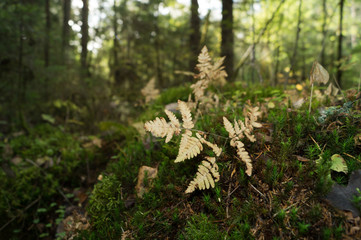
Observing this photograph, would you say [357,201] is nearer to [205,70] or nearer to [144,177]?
[144,177]

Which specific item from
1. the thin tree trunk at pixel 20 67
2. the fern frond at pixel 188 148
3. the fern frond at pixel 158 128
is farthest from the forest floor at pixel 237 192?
the thin tree trunk at pixel 20 67

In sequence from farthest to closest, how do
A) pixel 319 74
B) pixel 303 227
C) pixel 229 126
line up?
pixel 319 74 → pixel 229 126 → pixel 303 227

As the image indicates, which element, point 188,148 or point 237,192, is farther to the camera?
point 237,192

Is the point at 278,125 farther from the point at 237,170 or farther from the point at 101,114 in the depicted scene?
the point at 101,114

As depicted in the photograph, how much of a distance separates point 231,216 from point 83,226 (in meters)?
1.65

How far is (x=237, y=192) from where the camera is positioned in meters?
1.84

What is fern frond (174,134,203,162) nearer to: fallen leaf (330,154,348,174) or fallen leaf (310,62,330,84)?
fallen leaf (330,154,348,174)

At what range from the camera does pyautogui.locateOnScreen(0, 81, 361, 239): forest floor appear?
151 centimetres

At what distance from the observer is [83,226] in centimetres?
231

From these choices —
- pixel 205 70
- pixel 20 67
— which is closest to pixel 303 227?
pixel 205 70

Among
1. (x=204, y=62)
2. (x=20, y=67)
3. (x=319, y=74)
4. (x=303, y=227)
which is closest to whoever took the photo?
(x=303, y=227)

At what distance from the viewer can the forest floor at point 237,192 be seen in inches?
59.4

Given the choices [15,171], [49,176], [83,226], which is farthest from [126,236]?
[15,171]

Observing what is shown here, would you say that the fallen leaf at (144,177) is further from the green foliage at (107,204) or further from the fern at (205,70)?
the fern at (205,70)
